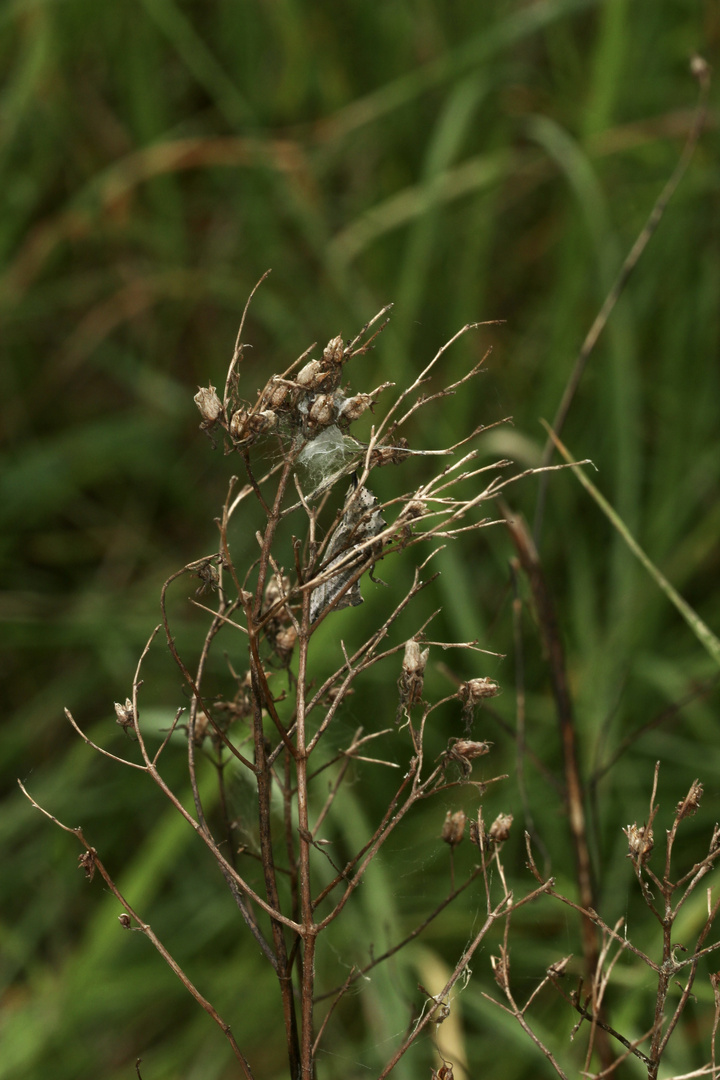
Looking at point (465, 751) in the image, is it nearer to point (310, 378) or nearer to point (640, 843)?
point (640, 843)

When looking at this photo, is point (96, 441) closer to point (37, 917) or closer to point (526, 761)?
point (37, 917)

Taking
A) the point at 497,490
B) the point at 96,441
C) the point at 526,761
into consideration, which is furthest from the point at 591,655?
the point at 497,490

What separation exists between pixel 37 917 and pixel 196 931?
36 cm

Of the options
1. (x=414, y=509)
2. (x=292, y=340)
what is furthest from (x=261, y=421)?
(x=292, y=340)

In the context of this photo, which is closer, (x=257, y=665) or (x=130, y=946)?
(x=257, y=665)

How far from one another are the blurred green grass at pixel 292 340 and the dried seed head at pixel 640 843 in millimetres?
1168

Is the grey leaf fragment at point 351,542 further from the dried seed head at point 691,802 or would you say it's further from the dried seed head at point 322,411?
the dried seed head at point 691,802

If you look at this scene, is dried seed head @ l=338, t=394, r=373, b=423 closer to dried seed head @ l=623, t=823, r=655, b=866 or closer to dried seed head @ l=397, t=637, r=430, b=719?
dried seed head @ l=397, t=637, r=430, b=719

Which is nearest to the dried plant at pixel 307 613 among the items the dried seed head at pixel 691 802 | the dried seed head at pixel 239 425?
the dried seed head at pixel 239 425

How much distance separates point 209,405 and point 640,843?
41 centimetres

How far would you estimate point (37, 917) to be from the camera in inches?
83.3

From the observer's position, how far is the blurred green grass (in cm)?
200

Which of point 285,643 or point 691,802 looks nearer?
point 691,802

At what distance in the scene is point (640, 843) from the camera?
64 centimetres
